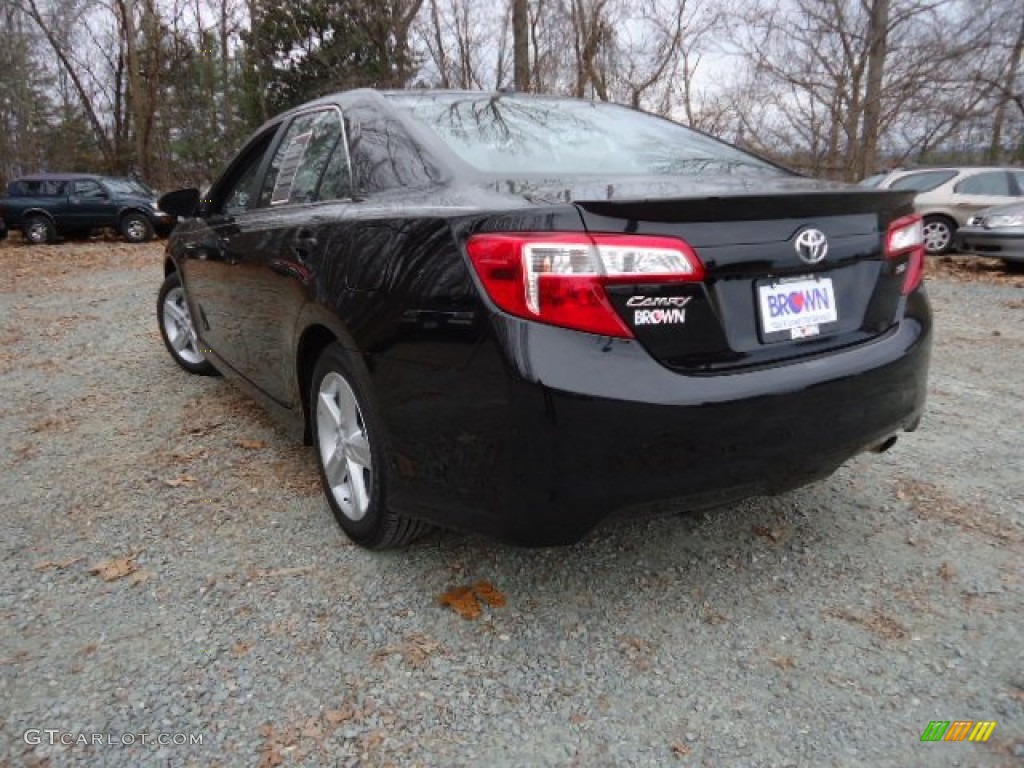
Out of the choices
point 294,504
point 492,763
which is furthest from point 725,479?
point 294,504

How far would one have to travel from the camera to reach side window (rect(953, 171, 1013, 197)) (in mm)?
10836

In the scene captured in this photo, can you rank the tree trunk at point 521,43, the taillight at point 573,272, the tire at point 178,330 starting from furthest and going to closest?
the tree trunk at point 521,43 → the tire at point 178,330 → the taillight at point 573,272

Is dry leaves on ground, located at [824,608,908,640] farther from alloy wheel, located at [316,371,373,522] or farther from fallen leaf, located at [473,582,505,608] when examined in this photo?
alloy wheel, located at [316,371,373,522]

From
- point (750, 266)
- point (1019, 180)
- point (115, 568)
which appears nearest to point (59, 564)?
point (115, 568)

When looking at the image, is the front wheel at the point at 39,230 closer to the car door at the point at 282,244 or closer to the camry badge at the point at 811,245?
the car door at the point at 282,244

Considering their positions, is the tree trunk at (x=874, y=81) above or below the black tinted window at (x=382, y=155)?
above

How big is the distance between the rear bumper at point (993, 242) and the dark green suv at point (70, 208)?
15393 mm

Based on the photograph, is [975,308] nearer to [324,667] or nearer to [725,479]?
[725,479]

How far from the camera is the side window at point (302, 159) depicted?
9.22 ft

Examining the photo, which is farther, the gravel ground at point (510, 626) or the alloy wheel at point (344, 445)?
the alloy wheel at point (344, 445)

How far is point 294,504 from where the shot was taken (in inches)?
115

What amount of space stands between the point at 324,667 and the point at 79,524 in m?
1.44

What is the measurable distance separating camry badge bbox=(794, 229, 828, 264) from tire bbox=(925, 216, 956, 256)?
10.8 m

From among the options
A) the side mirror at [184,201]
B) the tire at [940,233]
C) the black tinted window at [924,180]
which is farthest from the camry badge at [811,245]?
the tire at [940,233]
